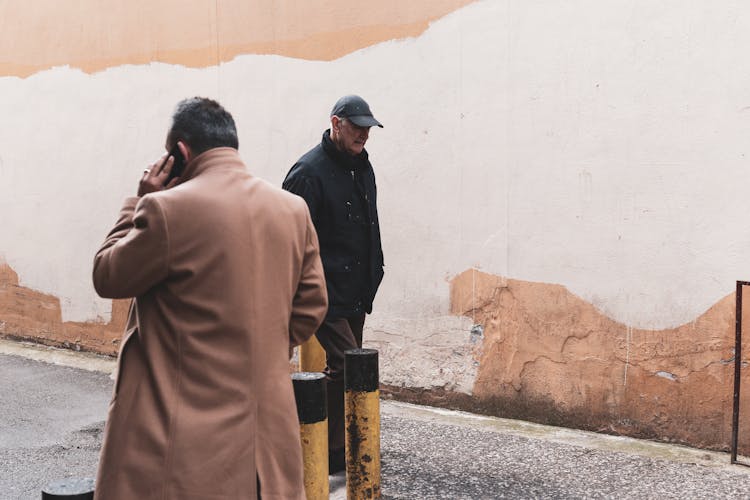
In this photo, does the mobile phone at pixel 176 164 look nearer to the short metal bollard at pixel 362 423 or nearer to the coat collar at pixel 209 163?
the coat collar at pixel 209 163

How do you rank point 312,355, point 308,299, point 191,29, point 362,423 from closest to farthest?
point 308,299
point 362,423
point 312,355
point 191,29

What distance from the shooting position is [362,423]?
13.2 ft

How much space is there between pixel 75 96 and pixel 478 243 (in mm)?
4404

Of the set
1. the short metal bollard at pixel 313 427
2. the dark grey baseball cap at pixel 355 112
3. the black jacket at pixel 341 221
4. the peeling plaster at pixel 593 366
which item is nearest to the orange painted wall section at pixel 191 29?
the dark grey baseball cap at pixel 355 112

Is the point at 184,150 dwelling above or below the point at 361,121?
below

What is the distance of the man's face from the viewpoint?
4660 mm

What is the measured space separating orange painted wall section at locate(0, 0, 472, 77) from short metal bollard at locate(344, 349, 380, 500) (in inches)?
114

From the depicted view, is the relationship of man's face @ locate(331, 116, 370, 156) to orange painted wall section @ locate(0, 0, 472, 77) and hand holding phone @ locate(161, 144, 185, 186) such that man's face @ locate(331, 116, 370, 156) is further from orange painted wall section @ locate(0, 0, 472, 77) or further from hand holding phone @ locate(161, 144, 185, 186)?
hand holding phone @ locate(161, 144, 185, 186)

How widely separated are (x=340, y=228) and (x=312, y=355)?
2.31 ft

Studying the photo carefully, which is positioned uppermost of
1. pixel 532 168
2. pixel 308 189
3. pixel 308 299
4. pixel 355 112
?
pixel 355 112

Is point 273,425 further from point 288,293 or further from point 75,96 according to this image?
point 75,96

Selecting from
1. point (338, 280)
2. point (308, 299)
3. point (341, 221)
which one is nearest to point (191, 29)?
point (341, 221)

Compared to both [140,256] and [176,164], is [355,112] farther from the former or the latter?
[140,256]

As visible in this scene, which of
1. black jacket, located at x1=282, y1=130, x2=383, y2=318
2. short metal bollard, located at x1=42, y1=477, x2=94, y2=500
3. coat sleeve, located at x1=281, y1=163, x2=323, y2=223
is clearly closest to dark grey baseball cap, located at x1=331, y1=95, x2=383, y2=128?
black jacket, located at x1=282, y1=130, x2=383, y2=318
